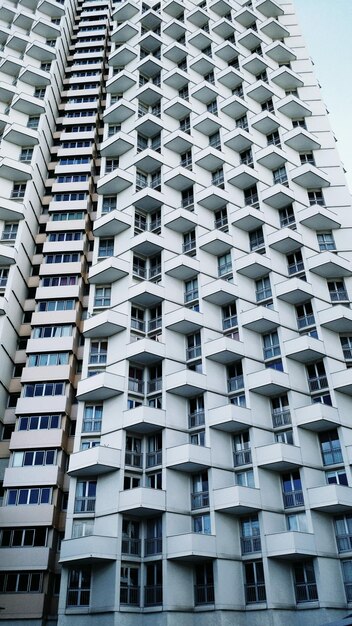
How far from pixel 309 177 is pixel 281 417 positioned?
18690mm

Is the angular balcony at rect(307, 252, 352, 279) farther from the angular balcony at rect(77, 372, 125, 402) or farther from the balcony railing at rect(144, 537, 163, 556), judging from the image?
the balcony railing at rect(144, 537, 163, 556)

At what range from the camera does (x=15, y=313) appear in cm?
4038

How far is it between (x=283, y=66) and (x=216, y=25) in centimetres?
856

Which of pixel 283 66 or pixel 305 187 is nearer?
pixel 305 187

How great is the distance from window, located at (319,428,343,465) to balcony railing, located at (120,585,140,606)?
12409 millimetres

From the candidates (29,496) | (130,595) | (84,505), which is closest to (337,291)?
(84,505)

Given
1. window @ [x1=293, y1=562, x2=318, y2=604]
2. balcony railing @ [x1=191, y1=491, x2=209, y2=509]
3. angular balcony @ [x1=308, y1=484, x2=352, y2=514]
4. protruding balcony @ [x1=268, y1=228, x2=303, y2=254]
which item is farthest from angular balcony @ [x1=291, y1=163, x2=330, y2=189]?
window @ [x1=293, y1=562, x2=318, y2=604]

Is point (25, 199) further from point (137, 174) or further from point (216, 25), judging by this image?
point (216, 25)

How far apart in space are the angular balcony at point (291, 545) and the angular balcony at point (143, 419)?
8.52 m

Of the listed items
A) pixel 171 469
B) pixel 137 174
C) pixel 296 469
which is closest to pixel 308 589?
pixel 296 469

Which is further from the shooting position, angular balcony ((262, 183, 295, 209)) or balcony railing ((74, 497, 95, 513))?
angular balcony ((262, 183, 295, 209))

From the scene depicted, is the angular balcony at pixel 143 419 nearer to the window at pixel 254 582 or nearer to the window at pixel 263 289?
the window at pixel 254 582

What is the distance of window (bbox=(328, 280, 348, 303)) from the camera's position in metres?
37.5

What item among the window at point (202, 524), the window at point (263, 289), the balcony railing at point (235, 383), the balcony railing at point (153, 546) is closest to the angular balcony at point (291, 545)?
the window at point (202, 524)
